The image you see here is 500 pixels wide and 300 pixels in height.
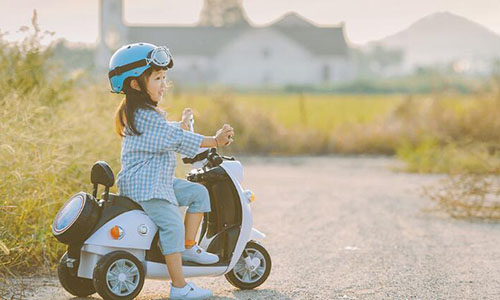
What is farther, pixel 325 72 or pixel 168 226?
pixel 325 72

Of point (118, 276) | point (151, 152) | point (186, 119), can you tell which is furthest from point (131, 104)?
point (118, 276)

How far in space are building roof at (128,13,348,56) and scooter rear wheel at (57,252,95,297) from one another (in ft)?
224

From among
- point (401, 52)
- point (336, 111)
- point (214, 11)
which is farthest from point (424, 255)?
point (401, 52)

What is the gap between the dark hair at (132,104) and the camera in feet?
18.7

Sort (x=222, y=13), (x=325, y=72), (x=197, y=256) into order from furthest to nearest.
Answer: (x=222, y=13) → (x=325, y=72) → (x=197, y=256)

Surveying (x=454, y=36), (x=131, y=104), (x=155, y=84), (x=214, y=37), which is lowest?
(x=214, y=37)

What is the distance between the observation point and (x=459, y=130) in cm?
1936

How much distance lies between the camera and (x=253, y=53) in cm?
7200

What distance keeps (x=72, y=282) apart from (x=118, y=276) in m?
0.37

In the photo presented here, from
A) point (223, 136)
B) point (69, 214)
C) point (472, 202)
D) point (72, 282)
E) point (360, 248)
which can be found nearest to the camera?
point (69, 214)

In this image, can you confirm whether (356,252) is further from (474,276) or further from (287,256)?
(474,276)

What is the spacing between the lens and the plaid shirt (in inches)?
223

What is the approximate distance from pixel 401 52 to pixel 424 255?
12553cm

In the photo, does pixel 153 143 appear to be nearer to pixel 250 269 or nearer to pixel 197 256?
pixel 197 256
